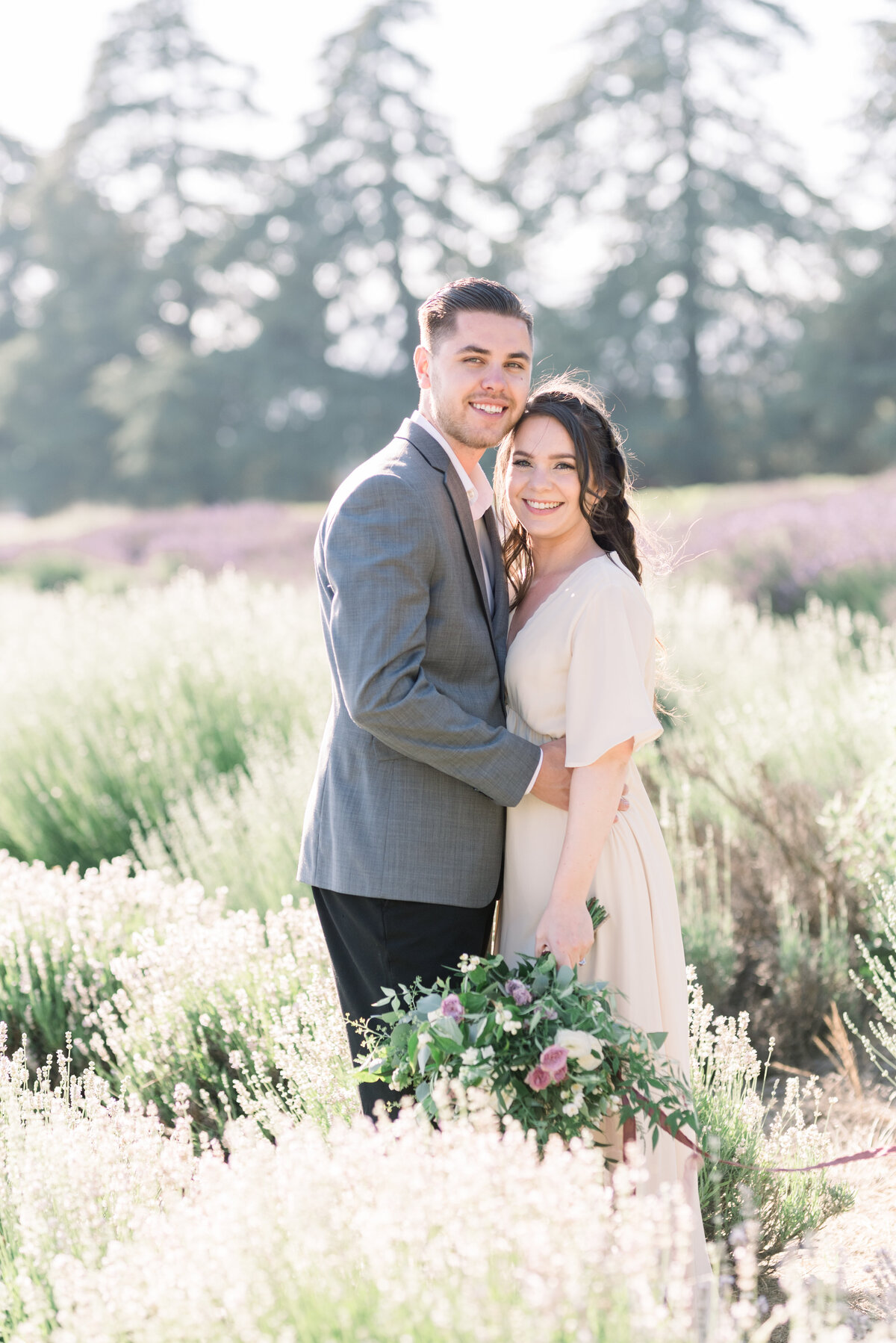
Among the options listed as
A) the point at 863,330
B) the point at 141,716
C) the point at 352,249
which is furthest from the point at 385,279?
the point at 141,716

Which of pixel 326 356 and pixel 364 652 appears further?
pixel 326 356

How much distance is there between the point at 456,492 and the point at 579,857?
83 cm

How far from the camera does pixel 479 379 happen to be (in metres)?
2.54

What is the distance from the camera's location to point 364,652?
2.28 metres

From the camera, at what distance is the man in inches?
90.7

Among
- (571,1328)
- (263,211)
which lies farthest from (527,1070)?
(263,211)

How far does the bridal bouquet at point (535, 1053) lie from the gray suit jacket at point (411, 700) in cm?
30

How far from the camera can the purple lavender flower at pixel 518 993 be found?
84.8 inches

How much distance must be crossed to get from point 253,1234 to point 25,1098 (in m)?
1.08

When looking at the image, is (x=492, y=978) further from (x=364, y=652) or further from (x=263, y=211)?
(x=263, y=211)

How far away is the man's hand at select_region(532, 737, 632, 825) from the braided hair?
484 millimetres

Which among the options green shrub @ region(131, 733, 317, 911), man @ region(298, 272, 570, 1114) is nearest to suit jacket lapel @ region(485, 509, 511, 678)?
man @ region(298, 272, 570, 1114)

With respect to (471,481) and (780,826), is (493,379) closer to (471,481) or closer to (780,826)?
(471,481)

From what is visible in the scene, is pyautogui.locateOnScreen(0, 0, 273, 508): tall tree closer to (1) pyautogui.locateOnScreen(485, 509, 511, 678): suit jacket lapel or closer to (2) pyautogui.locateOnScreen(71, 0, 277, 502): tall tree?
(2) pyautogui.locateOnScreen(71, 0, 277, 502): tall tree
